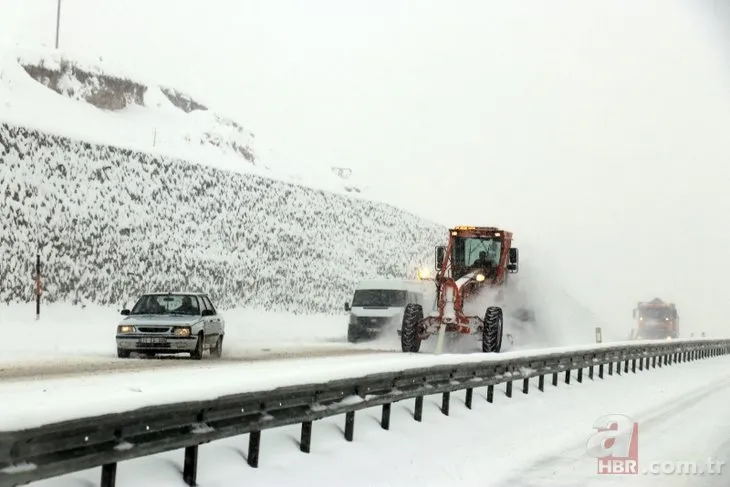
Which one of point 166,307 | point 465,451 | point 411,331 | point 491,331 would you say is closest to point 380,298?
point 411,331

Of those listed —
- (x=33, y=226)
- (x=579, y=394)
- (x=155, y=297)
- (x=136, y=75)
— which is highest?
(x=136, y=75)

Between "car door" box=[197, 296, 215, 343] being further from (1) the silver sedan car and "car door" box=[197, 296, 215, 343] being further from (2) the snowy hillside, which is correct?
(2) the snowy hillside

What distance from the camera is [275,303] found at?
51.2 metres

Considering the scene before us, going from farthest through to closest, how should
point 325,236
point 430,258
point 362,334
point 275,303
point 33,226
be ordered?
point 430,258
point 325,236
point 275,303
point 33,226
point 362,334

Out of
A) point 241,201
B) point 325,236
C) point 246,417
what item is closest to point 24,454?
point 246,417

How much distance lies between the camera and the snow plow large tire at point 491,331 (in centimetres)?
2384

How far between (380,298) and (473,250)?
20.6 feet

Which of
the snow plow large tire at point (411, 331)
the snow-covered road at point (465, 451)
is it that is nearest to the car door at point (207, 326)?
the snow plow large tire at point (411, 331)

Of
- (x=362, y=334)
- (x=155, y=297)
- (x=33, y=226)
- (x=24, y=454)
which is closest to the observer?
(x=24, y=454)

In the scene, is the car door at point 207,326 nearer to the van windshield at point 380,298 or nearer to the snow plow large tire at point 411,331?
the snow plow large tire at point 411,331

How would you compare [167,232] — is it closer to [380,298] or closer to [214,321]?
[380,298]

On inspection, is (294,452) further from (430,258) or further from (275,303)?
(430,258)

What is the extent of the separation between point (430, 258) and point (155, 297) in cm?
4973

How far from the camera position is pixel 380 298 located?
1270 inches
